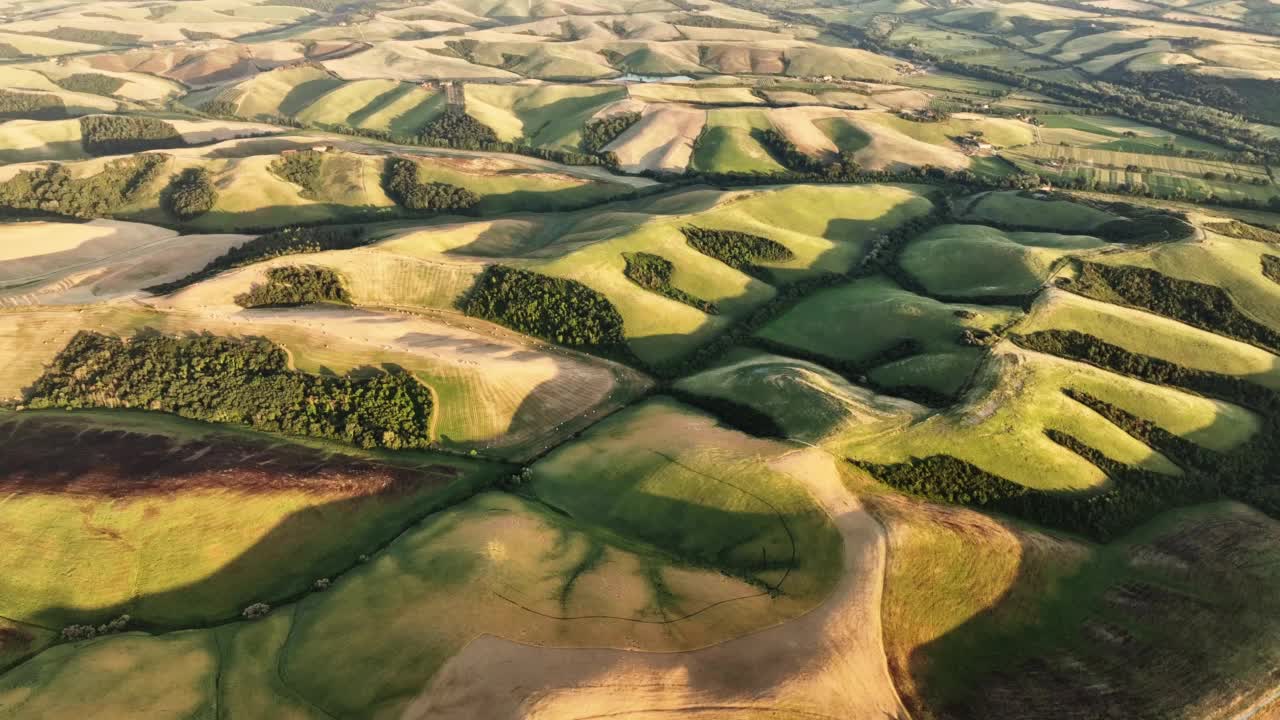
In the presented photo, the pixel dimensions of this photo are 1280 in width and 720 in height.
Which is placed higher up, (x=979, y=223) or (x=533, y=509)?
(x=979, y=223)

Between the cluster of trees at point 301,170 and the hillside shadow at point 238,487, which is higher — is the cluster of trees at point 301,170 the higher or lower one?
the higher one

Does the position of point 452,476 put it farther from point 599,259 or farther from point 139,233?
point 139,233

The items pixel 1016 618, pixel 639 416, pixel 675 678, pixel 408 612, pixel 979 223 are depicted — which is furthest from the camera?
pixel 979 223

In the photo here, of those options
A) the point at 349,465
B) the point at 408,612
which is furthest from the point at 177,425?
the point at 408,612

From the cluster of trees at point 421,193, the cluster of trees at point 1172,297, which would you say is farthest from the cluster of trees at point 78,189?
the cluster of trees at point 1172,297

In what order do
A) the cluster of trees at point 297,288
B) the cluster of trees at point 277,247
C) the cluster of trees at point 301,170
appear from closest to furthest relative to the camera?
the cluster of trees at point 297,288, the cluster of trees at point 277,247, the cluster of trees at point 301,170

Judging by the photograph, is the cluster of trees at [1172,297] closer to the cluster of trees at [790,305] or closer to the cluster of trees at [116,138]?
the cluster of trees at [790,305]
